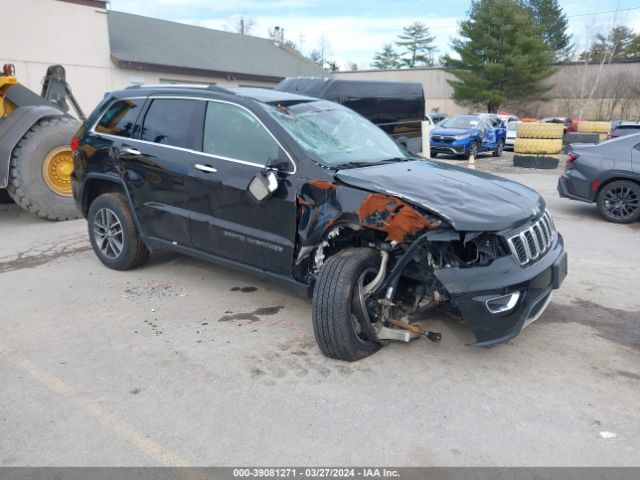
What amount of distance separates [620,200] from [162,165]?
7128mm

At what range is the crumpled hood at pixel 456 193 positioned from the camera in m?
3.54

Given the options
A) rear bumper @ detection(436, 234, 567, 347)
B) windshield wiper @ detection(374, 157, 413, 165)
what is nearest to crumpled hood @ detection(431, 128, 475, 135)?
windshield wiper @ detection(374, 157, 413, 165)

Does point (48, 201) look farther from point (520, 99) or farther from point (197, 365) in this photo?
point (520, 99)

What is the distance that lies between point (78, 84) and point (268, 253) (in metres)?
17.3

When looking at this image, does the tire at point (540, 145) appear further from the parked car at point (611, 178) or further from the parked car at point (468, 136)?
the parked car at point (611, 178)

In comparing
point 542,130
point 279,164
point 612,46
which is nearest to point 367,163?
point 279,164

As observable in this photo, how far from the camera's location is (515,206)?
389 centimetres

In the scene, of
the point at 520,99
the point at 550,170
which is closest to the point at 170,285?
the point at 550,170

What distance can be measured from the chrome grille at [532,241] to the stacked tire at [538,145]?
1237cm

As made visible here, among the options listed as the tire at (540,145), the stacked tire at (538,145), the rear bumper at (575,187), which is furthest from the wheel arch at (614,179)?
the tire at (540,145)

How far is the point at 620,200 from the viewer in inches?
335

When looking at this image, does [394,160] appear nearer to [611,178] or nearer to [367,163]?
[367,163]

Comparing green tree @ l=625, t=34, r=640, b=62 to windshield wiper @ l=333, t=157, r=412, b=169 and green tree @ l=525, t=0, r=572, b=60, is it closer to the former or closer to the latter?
green tree @ l=525, t=0, r=572, b=60

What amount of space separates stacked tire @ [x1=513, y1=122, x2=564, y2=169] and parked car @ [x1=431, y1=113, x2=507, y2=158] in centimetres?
152
